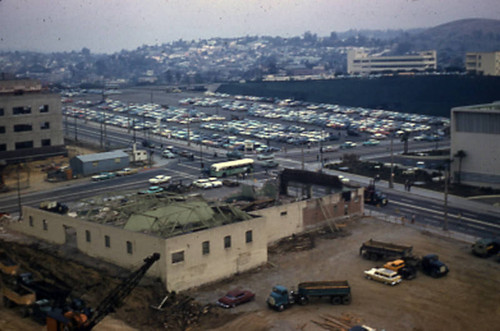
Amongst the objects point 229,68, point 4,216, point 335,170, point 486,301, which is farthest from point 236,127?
point 229,68

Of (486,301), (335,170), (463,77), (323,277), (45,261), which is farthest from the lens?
(463,77)

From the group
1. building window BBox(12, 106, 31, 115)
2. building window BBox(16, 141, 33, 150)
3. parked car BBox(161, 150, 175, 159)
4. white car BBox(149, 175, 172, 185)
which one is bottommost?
white car BBox(149, 175, 172, 185)

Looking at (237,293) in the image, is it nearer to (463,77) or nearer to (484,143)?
(484,143)

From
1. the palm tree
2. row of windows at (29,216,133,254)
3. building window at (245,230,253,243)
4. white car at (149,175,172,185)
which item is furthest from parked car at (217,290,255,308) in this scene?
the palm tree

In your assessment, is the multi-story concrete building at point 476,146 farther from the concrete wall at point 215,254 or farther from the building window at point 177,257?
the building window at point 177,257

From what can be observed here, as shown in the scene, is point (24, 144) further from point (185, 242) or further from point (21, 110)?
point (185, 242)

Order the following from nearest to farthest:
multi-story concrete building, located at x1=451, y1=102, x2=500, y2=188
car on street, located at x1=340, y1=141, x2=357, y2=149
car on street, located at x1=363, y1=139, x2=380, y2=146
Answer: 1. multi-story concrete building, located at x1=451, y1=102, x2=500, y2=188
2. car on street, located at x1=340, y1=141, x2=357, y2=149
3. car on street, located at x1=363, y1=139, x2=380, y2=146

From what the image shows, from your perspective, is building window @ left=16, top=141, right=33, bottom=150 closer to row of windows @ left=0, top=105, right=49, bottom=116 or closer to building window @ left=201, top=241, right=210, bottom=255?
row of windows @ left=0, top=105, right=49, bottom=116
